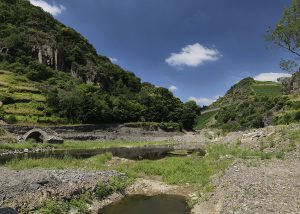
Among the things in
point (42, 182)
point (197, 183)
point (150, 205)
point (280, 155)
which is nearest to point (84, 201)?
point (42, 182)

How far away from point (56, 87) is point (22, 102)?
22149mm

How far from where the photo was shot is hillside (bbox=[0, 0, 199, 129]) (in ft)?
318

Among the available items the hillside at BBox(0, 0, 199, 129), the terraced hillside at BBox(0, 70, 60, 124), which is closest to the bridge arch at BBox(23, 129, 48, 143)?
the terraced hillside at BBox(0, 70, 60, 124)

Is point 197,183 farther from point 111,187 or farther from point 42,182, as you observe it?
point 42,182

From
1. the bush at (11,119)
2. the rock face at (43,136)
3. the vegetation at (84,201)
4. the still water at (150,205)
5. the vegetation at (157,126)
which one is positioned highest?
the bush at (11,119)

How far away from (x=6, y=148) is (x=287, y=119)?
72105 mm

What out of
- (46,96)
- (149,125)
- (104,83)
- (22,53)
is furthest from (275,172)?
(104,83)

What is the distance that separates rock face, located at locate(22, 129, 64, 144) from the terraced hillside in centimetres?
1004

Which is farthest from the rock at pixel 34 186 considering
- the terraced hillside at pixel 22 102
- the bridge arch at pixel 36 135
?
the terraced hillside at pixel 22 102

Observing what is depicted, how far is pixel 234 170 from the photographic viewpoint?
1151 inches

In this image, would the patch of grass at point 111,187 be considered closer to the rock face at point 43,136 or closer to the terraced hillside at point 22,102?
the rock face at point 43,136

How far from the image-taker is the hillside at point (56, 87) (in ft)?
318

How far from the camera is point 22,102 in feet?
309

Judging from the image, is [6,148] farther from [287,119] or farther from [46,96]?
[287,119]
